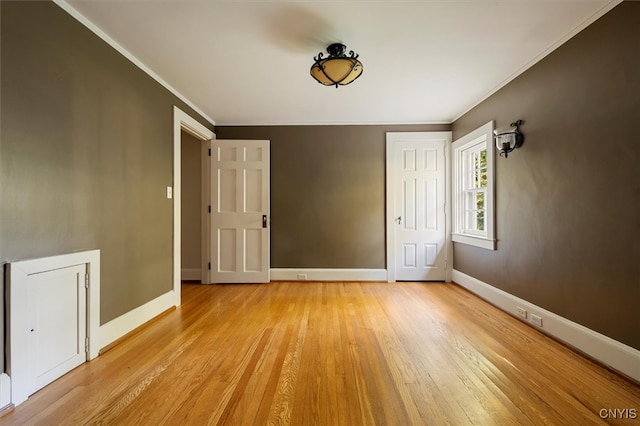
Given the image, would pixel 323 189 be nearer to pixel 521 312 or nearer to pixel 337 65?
pixel 337 65

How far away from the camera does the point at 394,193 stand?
13.6 feet

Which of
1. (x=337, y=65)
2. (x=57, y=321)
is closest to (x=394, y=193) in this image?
(x=337, y=65)

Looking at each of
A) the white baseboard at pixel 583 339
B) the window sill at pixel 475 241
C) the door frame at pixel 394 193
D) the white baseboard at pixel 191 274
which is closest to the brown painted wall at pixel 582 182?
the white baseboard at pixel 583 339

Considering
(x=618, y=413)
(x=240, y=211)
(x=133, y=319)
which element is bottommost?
(x=618, y=413)

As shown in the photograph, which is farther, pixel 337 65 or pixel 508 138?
pixel 508 138

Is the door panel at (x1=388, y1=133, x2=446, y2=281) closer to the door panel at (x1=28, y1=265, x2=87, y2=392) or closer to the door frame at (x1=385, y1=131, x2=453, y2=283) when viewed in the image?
the door frame at (x1=385, y1=131, x2=453, y2=283)

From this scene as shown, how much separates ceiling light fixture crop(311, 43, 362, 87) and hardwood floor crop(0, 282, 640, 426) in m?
2.24

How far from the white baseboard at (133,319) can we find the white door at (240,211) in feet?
3.65

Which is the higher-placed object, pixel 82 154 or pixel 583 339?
pixel 82 154

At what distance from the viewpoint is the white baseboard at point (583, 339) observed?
171 centimetres

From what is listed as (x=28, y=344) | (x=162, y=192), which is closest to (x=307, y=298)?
(x=162, y=192)

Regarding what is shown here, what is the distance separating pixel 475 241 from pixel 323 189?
7.27 ft

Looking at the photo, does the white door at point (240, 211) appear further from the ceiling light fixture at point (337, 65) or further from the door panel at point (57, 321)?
the door panel at point (57, 321)

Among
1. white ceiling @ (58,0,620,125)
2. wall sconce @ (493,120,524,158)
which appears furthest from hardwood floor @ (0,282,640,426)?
white ceiling @ (58,0,620,125)
